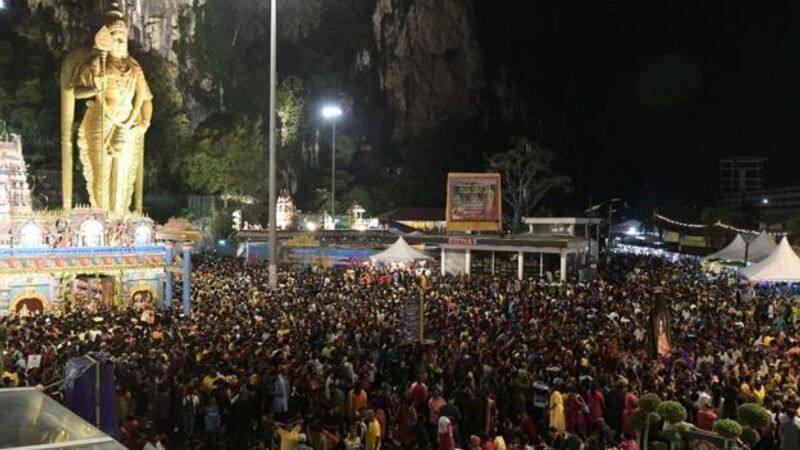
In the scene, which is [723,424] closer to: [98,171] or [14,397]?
[14,397]

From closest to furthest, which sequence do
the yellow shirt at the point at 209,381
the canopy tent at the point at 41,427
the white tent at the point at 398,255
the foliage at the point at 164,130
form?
the canopy tent at the point at 41,427 → the yellow shirt at the point at 209,381 → the white tent at the point at 398,255 → the foliage at the point at 164,130

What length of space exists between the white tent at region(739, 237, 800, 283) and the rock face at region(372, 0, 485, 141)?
139 feet

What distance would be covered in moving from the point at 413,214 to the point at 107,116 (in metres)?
27.2

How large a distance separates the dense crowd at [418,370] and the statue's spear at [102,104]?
27.7 ft

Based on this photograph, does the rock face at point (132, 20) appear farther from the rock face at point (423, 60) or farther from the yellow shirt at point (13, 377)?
the yellow shirt at point (13, 377)

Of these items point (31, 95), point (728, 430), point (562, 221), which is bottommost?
point (728, 430)

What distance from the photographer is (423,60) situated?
202 feet

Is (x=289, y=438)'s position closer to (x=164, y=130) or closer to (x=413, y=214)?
(x=164, y=130)

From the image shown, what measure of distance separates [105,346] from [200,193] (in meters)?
36.6

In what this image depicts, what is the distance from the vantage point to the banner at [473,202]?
3194 centimetres

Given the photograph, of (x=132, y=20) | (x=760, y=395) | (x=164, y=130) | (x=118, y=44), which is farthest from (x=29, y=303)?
(x=132, y=20)

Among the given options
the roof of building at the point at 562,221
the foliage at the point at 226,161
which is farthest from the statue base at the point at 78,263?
the foliage at the point at 226,161

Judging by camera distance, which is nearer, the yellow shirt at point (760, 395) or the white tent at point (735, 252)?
the yellow shirt at point (760, 395)

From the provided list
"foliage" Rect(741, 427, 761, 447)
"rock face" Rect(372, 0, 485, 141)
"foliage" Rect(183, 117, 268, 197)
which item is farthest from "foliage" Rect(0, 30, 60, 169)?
"foliage" Rect(741, 427, 761, 447)
